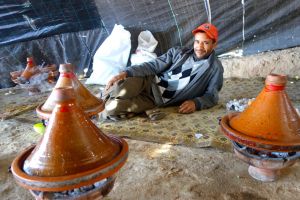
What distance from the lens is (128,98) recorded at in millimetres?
2707

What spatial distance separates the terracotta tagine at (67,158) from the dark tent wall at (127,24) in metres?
3.41

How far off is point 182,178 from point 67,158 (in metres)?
0.85

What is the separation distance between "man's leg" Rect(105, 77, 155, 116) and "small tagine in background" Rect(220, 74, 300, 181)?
133 centimetres

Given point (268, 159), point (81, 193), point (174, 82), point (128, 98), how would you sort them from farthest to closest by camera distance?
point (174, 82), point (128, 98), point (268, 159), point (81, 193)

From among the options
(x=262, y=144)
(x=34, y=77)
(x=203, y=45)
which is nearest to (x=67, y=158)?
(x=262, y=144)

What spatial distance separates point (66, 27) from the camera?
17.2 ft

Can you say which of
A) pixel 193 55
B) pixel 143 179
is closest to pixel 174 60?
pixel 193 55

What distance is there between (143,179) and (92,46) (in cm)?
410

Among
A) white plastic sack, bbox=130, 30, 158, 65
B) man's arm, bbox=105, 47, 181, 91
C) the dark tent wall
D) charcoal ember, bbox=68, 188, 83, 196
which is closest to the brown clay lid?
charcoal ember, bbox=68, 188, 83, 196

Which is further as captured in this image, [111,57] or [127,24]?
[127,24]

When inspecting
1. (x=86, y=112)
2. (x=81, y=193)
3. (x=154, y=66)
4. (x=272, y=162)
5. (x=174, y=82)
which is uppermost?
(x=154, y=66)

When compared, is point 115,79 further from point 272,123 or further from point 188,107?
point 272,123

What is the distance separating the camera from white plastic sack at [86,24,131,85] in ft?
14.7

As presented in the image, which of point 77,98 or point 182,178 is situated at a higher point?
point 77,98
